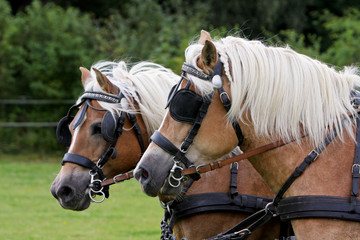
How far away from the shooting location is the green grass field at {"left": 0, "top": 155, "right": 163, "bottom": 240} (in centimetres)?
730

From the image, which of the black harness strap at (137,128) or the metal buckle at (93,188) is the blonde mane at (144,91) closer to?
the black harness strap at (137,128)

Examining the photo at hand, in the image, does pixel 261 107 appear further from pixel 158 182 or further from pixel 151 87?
pixel 151 87

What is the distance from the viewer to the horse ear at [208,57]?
9.06 ft

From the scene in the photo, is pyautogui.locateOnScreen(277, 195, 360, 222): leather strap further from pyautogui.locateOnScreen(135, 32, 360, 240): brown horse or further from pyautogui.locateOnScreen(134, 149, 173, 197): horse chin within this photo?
pyautogui.locateOnScreen(134, 149, 173, 197): horse chin

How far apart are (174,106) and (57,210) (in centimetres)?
663

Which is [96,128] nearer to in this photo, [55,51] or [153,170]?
[153,170]

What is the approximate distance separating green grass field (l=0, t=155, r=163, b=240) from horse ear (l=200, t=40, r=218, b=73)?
177 inches

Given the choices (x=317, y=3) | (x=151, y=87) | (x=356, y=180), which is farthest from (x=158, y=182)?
(x=317, y=3)

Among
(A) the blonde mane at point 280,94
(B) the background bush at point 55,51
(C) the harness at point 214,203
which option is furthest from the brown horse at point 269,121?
(B) the background bush at point 55,51

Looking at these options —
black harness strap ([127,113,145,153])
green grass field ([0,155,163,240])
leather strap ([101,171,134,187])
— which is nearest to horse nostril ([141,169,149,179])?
leather strap ([101,171,134,187])

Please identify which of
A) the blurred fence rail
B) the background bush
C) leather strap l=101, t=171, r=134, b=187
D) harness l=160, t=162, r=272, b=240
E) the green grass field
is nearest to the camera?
harness l=160, t=162, r=272, b=240

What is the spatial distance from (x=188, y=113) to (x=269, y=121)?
40cm

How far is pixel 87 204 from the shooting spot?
3773mm

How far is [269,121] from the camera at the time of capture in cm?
282
